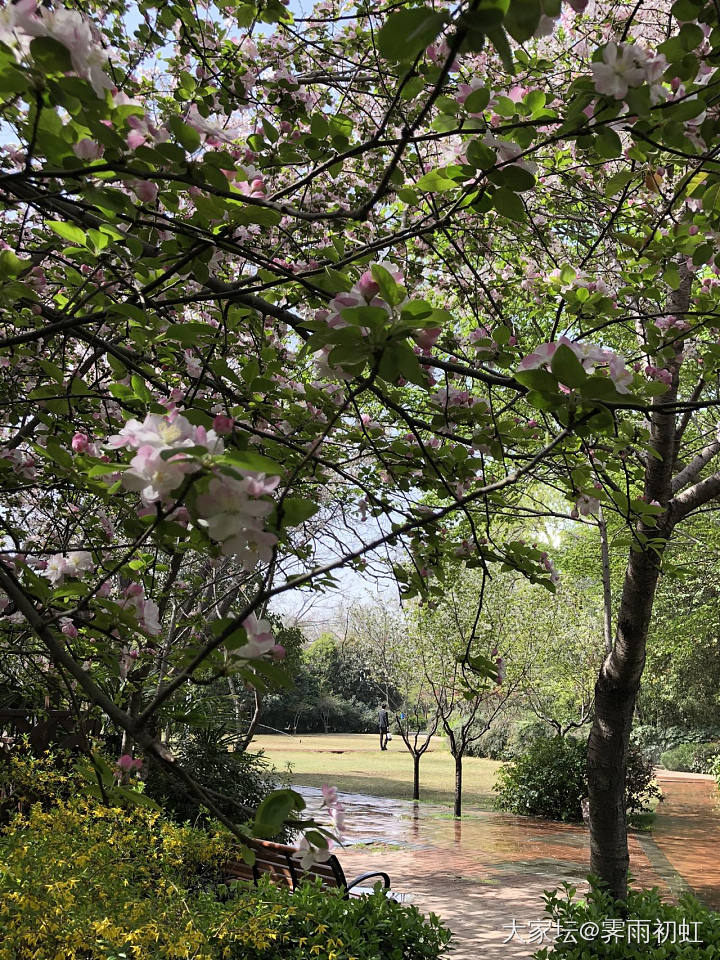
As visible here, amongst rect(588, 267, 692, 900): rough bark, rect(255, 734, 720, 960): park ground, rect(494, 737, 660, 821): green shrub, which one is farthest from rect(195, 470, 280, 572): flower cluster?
rect(494, 737, 660, 821): green shrub

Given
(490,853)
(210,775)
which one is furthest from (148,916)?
(490,853)

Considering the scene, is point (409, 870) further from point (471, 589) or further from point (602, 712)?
point (471, 589)

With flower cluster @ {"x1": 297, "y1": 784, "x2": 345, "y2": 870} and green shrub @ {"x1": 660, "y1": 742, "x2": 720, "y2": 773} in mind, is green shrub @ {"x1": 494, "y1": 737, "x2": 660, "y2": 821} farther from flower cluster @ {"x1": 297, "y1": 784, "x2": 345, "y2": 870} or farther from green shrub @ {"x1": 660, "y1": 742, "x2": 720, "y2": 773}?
flower cluster @ {"x1": 297, "y1": 784, "x2": 345, "y2": 870}

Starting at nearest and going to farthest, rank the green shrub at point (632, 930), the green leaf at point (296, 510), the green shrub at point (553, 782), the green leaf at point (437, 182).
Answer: the green leaf at point (296, 510)
the green leaf at point (437, 182)
the green shrub at point (632, 930)
the green shrub at point (553, 782)

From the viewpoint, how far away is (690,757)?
19125 millimetres

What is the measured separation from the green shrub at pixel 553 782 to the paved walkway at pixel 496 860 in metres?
0.40

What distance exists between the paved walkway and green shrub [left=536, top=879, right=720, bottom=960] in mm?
1597

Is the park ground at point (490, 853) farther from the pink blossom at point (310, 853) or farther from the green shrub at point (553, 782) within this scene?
the pink blossom at point (310, 853)

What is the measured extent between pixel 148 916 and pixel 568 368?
256 centimetres

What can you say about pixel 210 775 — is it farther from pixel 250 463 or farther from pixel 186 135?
pixel 250 463

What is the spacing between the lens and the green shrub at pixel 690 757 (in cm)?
1859

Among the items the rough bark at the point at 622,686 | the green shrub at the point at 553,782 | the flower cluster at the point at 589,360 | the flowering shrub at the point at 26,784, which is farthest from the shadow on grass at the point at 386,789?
the flower cluster at the point at 589,360

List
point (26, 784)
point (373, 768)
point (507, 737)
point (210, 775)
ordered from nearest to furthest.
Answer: point (26, 784)
point (210, 775)
point (373, 768)
point (507, 737)

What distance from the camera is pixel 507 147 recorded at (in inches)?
43.7
